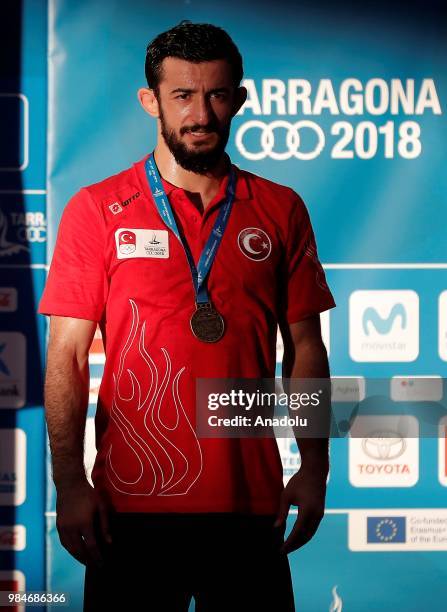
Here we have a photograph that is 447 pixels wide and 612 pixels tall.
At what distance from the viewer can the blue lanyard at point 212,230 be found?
180 centimetres

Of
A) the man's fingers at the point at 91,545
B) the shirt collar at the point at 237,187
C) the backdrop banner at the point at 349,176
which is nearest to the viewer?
the man's fingers at the point at 91,545

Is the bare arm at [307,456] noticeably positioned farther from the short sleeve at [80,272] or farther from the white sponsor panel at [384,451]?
the short sleeve at [80,272]

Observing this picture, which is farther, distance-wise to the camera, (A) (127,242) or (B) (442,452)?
(B) (442,452)

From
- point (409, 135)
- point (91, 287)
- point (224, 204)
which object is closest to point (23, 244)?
point (91, 287)

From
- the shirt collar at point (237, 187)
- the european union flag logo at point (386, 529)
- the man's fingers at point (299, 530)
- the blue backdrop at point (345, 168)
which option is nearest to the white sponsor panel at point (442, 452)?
the blue backdrop at point (345, 168)

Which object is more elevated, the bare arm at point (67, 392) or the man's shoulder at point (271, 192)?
the man's shoulder at point (271, 192)

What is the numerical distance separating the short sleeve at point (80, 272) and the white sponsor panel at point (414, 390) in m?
0.92

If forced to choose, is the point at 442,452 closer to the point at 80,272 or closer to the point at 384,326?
the point at 384,326

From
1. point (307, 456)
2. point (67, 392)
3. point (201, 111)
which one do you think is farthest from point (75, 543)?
point (201, 111)

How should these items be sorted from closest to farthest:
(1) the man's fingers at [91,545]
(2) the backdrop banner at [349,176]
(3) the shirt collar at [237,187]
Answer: (1) the man's fingers at [91,545]
(3) the shirt collar at [237,187]
(2) the backdrop banner at [349,176]

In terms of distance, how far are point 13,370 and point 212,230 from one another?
0.77 meters

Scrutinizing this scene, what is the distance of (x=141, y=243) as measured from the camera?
72.2 inches

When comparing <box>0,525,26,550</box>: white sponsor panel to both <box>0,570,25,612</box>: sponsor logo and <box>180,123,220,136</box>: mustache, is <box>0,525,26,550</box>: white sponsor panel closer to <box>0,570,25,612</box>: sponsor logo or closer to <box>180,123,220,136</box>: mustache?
<box>0,570,25,612</box>: sponsor logo

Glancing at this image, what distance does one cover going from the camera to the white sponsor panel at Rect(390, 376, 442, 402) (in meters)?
A: 2.26
